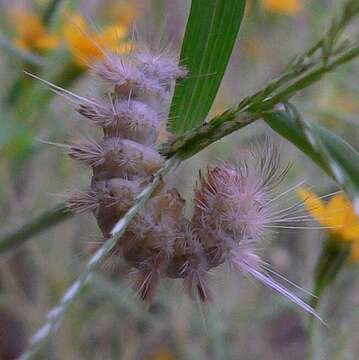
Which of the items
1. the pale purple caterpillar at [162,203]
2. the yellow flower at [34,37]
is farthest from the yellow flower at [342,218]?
the yellow flower at [34,37]

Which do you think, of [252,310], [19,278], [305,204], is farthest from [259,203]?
[19,278]

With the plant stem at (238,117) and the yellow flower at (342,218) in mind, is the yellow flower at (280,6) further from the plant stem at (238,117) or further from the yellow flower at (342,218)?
the plant stem at (238,117)

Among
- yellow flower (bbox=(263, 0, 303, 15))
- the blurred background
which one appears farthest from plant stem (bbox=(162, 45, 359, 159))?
yellow flower (bbox=(263, 0, 303, 15))

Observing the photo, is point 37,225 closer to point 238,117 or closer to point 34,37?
point 238,117

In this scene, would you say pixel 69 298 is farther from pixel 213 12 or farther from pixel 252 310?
pixel 252 310

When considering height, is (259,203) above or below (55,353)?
above

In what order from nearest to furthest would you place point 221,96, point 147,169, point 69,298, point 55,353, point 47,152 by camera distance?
point 69,298, point 147,169, point 55,353, point 47,152, point 221,96

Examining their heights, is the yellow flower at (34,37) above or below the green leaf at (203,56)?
below
